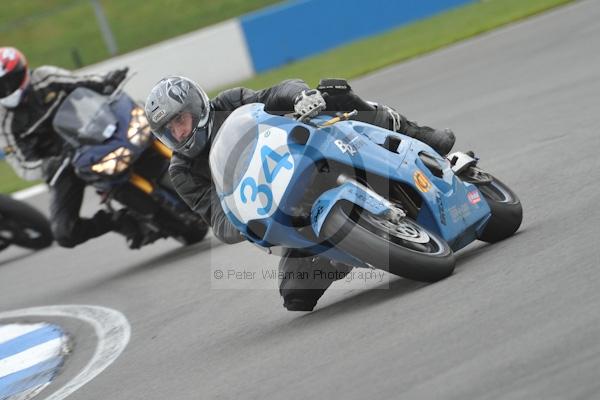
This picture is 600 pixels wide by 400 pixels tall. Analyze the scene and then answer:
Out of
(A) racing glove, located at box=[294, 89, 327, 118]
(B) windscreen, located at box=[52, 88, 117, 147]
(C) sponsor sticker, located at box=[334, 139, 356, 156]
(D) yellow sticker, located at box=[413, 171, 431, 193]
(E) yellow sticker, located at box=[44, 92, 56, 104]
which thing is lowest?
(B) windscreen, located at box=[52, 88, 117, 147]

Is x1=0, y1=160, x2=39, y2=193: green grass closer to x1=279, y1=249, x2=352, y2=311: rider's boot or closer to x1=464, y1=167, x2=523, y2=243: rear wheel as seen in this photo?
x1=279, y1=249, x2=352, y2=311: rider's boot

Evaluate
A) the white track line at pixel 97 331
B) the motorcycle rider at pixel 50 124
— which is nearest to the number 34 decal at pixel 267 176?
the white track line at pixel 97 331

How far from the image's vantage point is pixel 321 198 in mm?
5891

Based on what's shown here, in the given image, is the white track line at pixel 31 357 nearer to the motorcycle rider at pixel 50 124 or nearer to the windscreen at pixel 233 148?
the windscreen at pixel 233 148

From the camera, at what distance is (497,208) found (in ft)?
22.1

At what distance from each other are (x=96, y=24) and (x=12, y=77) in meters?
17.0

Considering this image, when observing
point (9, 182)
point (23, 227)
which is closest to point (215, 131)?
point (23, 227)

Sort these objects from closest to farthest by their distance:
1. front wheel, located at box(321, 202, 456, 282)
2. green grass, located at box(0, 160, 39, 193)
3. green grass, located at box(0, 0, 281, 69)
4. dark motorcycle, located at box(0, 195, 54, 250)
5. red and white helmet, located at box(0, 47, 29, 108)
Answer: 1. front wheel, located at box(321, 202, 456, 282)
2. red and white helmet, located at box(0, 47, 29, 108)
3. dark motorcycle, located at box(0, 195, 54, 250)
4. green grass, located at box(0, 160, 39, 193)
5. green grass, located at box(0, 0, 281, 69)

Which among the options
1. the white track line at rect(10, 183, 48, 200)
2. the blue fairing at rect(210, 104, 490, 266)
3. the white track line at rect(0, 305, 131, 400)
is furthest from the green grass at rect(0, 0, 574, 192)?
the blue fairing at rect(210, 104, 490, 266)

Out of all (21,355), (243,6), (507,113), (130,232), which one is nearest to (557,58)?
(507,113)

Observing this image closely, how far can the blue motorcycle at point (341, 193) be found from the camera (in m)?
5.82

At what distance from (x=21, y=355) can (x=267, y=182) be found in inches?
109

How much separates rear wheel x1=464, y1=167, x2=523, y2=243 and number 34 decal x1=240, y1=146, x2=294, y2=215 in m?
1.45

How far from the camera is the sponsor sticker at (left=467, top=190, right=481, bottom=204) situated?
258 inches
